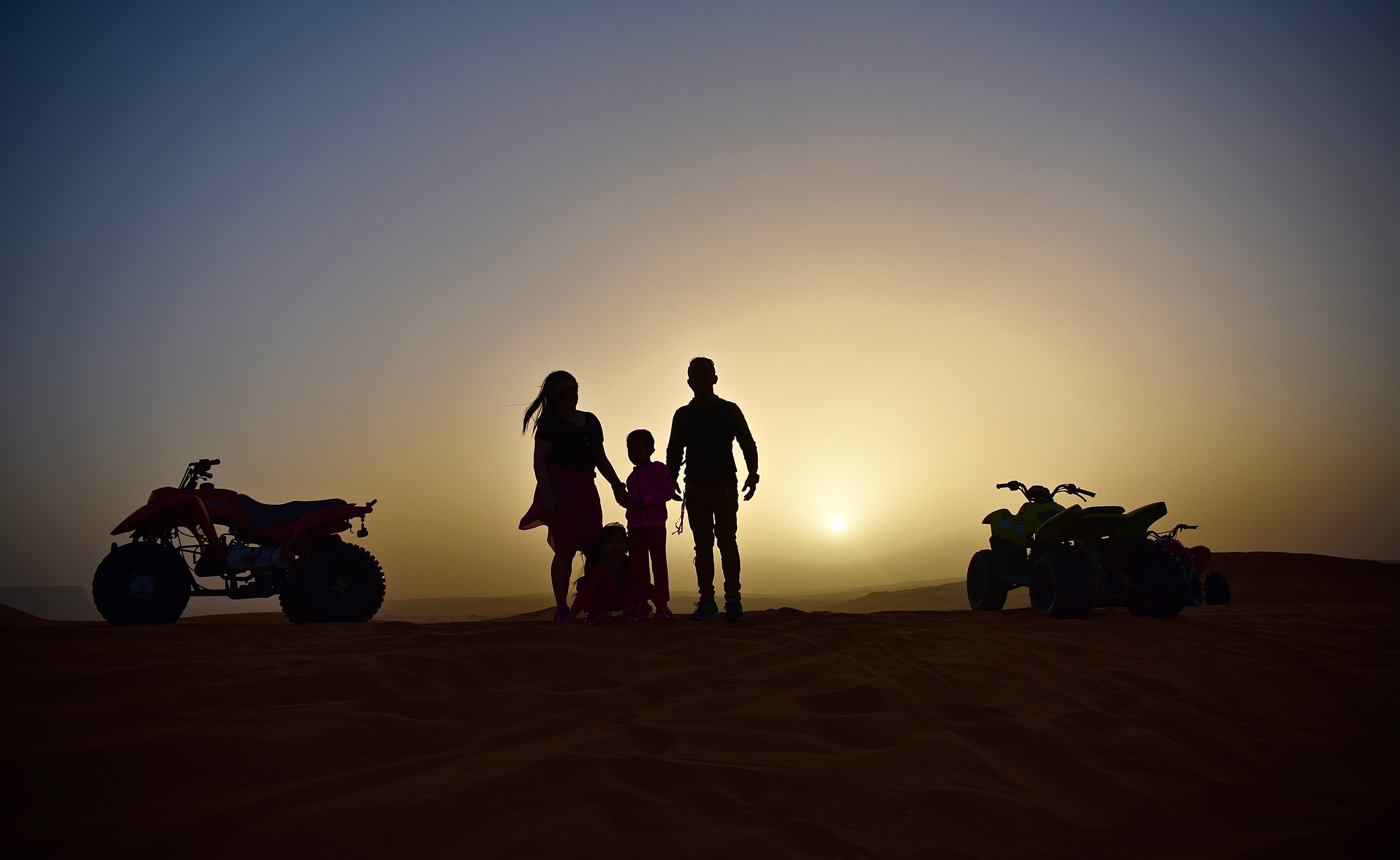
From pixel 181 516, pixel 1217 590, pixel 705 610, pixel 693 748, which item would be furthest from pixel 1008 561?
pixel 181 516

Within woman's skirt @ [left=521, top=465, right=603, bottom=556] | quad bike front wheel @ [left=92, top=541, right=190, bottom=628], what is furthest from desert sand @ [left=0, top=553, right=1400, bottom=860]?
quad bike front wheel @ [left=92, top=541, right=190, bottom=628]

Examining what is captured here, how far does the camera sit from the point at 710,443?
638 centimetres

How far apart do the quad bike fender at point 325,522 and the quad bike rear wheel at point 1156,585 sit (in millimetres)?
7499

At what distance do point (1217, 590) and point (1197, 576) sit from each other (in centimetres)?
125

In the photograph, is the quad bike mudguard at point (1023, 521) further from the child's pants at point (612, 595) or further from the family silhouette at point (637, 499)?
the child's pants at point (612, 595)

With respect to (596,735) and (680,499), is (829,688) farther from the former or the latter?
(680,499)

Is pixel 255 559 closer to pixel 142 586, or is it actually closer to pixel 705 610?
pixel 142 586

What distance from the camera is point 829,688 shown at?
318 centimetres

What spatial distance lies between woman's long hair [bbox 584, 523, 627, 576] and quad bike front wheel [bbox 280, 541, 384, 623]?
2.82 meters

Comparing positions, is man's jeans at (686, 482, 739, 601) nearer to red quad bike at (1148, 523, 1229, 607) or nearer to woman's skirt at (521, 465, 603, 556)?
woman's skirt at (521, 465, 603, 556)

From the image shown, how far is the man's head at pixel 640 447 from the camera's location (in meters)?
6.46

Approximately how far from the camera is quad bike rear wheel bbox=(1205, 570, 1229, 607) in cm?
962

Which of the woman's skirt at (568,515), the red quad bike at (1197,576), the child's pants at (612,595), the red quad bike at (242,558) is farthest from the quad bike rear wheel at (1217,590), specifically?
the red quad bike at (242,558)

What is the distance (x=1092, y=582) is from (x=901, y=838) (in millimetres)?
5605
